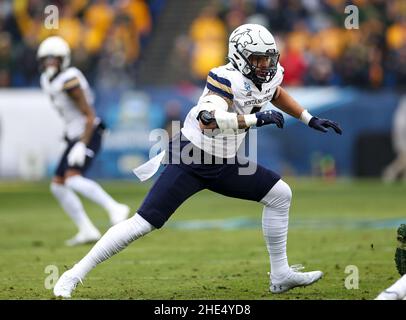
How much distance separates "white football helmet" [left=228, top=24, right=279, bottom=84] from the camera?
243 inches

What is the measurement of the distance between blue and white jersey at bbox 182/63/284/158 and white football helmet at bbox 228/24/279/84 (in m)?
0.05

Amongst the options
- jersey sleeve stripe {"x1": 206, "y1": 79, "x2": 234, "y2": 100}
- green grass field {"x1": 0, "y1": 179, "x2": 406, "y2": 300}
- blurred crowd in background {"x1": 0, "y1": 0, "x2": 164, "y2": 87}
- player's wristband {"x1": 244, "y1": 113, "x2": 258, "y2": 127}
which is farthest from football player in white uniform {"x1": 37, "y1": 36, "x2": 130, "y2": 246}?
blurred crowd in background {"x1": 0, "y1": 0, "x2": 164, "y2": 87}

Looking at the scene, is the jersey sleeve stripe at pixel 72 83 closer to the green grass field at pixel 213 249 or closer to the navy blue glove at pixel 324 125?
the green grass field at pixel 213 249

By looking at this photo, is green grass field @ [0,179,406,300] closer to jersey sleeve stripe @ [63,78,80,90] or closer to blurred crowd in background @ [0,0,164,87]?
jersey sleeve stripe @ [63,78,80,90]

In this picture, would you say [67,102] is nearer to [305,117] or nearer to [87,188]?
[87,188]

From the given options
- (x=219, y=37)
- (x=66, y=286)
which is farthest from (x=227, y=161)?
(x=219, y=37)

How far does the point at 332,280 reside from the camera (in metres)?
7.04

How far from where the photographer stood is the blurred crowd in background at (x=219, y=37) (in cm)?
1712

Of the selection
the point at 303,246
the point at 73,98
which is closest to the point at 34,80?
→ the point at 73,98

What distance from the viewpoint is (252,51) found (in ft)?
20.2

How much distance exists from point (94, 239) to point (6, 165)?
7.91 metres

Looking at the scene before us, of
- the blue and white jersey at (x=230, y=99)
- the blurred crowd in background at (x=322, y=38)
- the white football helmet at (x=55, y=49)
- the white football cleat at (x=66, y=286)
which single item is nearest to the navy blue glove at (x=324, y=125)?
the blue and white jersey at (x=230, y=99)

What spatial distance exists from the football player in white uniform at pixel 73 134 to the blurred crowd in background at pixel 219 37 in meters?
7.55

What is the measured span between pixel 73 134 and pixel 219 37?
8526 mm
